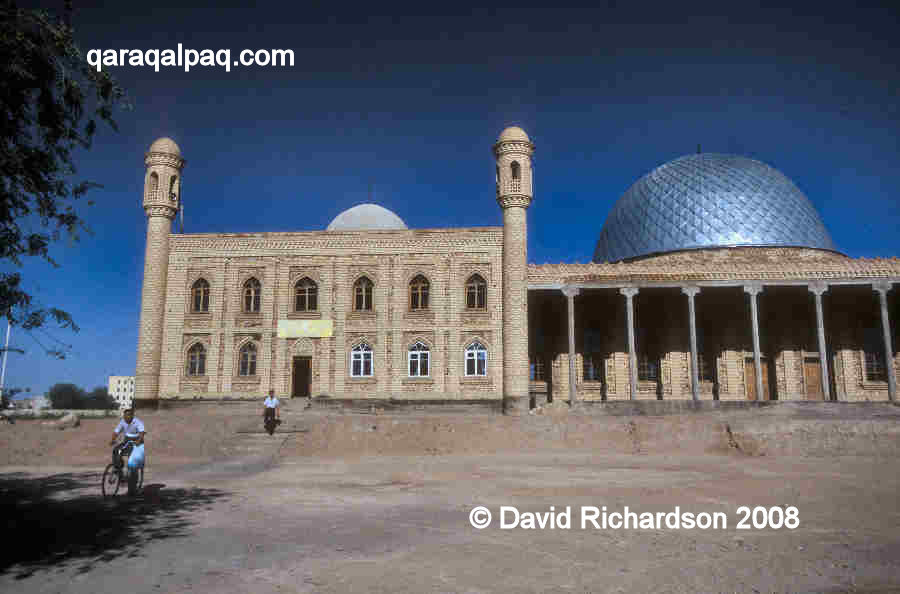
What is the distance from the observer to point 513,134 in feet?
88.3

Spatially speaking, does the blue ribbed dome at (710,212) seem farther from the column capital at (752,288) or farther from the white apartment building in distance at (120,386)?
the white apartment building in distance at (120,386)

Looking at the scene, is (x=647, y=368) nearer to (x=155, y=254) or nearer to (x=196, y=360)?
(x=196, y=360)

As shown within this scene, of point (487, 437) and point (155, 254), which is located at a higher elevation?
point (155, 254)

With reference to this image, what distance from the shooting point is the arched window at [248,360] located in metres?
26.9

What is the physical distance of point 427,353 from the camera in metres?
26.5

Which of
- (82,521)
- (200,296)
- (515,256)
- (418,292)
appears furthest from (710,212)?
(82,521)

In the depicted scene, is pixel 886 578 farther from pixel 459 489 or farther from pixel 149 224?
pixel 149 224

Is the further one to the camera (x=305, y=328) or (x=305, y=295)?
(x=305, y=295)

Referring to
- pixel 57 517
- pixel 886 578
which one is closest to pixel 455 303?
pixel 57 517

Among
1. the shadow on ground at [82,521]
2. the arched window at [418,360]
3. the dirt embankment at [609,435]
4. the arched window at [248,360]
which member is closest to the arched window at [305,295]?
the arched window at [248,360]

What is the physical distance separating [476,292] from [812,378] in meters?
14.6

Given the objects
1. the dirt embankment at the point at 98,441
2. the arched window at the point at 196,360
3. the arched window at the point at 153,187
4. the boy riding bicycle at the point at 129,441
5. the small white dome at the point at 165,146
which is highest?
the small white dome at the point at 165,146

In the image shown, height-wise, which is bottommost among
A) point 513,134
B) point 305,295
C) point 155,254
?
point 305,295

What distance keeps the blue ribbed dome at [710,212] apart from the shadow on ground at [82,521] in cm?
2578
